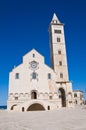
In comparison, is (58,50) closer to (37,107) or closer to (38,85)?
(38,85)

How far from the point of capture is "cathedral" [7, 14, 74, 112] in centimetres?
4403

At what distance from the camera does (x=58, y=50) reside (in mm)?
53594

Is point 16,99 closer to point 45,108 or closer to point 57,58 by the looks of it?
point 45,108

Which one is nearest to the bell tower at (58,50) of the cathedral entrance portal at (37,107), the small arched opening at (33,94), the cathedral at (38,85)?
the cathedral at (38,85)

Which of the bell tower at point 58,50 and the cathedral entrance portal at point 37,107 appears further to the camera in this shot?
the bell tower at point 58,50

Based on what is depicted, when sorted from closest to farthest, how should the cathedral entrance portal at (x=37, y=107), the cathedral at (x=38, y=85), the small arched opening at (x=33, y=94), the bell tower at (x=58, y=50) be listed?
1. the cathedral entrance portal at (x=37, y=107)
2. the cathedral at (x=38, y=85)
3. the small arched opening at (x=33, y=94)
4. the bell tower at (x=58, y=50)

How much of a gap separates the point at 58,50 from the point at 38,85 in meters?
12.8

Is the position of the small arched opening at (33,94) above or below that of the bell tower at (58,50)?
below

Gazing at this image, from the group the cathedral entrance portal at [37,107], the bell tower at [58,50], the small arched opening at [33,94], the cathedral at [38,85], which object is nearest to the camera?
the cathedral entrance portal at [37,107]

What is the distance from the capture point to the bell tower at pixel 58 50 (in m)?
51.5

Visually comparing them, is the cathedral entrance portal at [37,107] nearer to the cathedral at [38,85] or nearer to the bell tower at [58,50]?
the cathedral at [38,85]

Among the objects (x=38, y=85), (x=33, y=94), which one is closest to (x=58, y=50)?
(x=38, y=85)

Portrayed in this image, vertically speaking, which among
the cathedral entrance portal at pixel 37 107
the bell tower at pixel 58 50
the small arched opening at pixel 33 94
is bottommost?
the cathedral entrance portal at pixel 37 107

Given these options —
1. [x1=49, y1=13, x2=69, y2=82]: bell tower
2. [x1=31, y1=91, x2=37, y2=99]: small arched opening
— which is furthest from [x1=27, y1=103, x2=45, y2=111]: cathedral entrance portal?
[x1=49, y1=13, x2=69, y2=82]: bell tower
